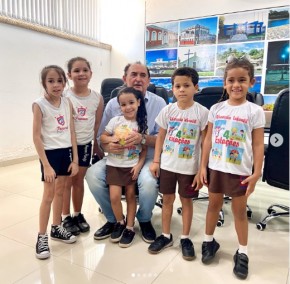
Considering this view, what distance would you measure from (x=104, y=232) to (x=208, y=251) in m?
A: 0.65

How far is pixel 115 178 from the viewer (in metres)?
1.67

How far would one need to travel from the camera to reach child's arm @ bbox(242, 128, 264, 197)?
1.32 meters

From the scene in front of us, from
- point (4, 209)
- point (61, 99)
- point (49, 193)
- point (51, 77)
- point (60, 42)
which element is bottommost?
point (4, 209)

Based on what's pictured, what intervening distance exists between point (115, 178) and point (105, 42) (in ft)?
12.8

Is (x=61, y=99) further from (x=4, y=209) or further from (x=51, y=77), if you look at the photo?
(x=4, y=209)

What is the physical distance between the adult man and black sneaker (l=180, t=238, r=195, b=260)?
0.69 ft

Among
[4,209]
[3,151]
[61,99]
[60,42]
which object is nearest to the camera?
[61,99]

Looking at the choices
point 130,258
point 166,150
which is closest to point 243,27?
point 166,150

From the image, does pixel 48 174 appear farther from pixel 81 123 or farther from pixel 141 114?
pixel 141 114

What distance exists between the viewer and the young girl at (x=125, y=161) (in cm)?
167

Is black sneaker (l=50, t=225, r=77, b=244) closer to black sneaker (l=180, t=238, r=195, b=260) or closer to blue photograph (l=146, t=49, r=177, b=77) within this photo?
black sneaker (l=180, t=238, r=195, b=260)

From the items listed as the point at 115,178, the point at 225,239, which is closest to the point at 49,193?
the point at 115,178

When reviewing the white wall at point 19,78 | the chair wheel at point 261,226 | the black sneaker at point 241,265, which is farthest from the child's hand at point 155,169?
the white wall at point 19,78

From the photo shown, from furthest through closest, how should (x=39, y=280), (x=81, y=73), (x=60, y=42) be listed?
(x=60, y=42), (x=81, y=73), (x=39, y=280)
